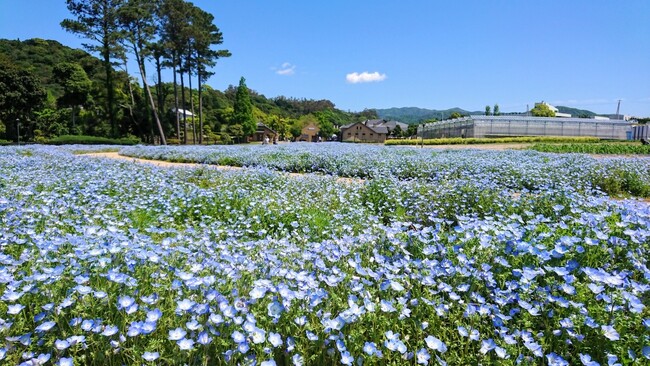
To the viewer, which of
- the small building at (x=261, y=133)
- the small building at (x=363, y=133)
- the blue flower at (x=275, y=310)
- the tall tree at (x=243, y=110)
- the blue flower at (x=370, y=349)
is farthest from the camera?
the small building at (x=363, y=133)

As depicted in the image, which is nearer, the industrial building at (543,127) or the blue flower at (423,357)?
the blue flower at (423,357)

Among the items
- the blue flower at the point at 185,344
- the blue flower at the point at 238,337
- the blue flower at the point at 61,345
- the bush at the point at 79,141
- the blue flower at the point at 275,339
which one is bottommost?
the blue flower at the point at 275,339

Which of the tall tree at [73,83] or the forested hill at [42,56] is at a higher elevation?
the forested hill at [42,56]

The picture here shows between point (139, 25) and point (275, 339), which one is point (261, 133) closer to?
point (139, 25)

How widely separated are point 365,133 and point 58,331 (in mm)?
84684

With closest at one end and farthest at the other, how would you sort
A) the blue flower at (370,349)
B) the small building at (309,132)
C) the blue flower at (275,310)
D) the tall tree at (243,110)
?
the blue flower at (370,349) → the blue flower at (275,310) → the tall tree at (243,110) → the small building at (309,132)

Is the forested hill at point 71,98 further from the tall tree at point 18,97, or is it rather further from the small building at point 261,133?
the small building at point 261,133

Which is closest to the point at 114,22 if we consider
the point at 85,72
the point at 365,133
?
the point at 85,72

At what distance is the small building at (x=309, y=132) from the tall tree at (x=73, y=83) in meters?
53.6

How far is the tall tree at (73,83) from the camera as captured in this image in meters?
37.7

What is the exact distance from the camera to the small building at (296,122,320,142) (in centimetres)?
9069

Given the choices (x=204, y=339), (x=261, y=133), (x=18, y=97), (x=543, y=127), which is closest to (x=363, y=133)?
(x=261, y=133)

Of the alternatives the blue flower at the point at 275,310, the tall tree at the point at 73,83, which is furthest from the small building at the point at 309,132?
the blue flower at the point at 275,310

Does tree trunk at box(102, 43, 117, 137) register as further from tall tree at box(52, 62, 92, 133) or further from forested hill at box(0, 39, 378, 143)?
tall tree at box(52, 62, 92, 133)
